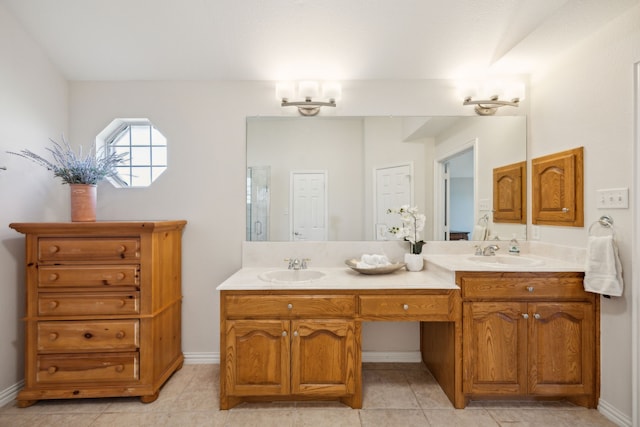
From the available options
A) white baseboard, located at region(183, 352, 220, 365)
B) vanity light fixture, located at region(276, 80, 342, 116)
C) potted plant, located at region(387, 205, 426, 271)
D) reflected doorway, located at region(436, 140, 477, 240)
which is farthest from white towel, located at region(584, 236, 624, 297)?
white baseboard, located at region(183, 352, 220, 365)

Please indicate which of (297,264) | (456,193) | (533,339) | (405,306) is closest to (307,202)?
(297,264)

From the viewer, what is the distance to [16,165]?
212 cm

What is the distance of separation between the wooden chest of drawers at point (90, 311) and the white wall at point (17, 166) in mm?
198

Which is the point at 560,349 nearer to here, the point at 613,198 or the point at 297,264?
the point at 613,198

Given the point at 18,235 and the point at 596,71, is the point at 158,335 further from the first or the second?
the point at 596,71

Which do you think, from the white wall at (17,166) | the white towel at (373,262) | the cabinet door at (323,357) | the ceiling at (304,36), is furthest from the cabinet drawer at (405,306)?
the white wall at (17,166)

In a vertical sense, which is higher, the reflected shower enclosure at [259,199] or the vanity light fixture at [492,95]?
the vanity light fixture at [492,95]

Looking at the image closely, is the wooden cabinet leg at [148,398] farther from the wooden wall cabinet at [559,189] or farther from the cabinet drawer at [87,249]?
the wooden wall cabinet at [559,189]

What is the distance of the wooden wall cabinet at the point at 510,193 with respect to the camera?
2.57 m

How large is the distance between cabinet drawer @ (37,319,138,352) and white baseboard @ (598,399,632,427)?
2830 millimetres

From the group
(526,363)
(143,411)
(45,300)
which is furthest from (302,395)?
(45,300)

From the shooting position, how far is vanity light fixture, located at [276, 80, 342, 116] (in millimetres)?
2469

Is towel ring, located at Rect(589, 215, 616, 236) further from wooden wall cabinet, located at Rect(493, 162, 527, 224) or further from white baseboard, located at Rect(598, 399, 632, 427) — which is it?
white baseboard, located at Rect(598, 399, 632, 427)

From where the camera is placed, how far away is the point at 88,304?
2.04 m
